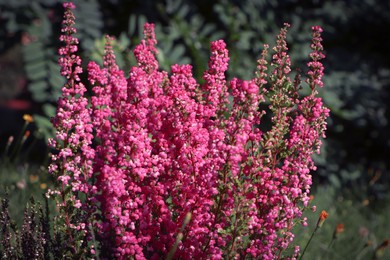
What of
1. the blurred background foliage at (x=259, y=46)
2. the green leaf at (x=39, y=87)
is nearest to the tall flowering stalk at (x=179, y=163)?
the blurred background foliage at (x=259, y=46)

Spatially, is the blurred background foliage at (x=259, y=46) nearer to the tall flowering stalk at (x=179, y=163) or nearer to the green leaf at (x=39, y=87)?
the green leaf at (x=39, y=87)

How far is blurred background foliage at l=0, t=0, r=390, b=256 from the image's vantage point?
157 inches

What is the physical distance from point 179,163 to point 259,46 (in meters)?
2.75

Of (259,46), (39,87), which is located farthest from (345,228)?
(39,87)

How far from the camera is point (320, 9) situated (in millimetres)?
4691

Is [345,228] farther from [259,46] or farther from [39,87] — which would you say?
[39,87]

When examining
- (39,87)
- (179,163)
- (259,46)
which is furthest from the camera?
(259,46)

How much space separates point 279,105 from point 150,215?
1.81 feet

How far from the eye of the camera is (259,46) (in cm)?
428

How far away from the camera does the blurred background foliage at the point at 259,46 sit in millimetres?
4000

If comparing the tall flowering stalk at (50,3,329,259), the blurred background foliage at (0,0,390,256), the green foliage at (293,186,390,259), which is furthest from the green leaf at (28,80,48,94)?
the tall flowering stalk at (50,3,329,259)

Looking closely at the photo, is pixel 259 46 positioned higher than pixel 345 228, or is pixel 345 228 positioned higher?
pixel 259 46

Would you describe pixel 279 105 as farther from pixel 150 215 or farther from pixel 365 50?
pixel 365 50

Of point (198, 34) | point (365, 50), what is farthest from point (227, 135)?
point (365, 50)
